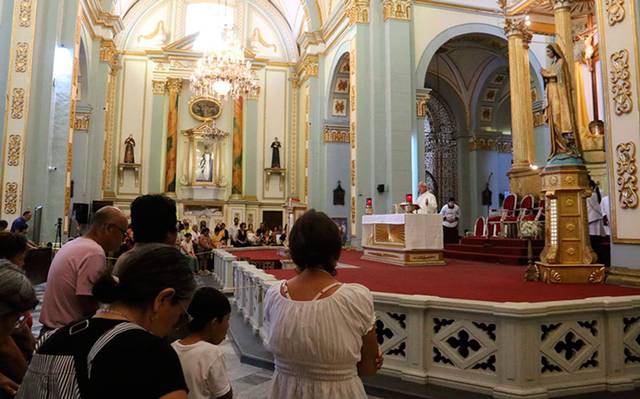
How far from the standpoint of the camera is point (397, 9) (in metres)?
12.1

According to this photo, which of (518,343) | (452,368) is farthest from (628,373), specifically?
(452,368)

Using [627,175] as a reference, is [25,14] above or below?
above

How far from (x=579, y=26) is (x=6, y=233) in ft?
42.9

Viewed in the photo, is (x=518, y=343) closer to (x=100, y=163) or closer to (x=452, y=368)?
(x=452, y=368)

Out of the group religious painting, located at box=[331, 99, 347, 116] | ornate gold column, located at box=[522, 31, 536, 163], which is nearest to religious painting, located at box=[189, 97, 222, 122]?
Answer: religious painting, located at box=[331, 99, 347, 116]

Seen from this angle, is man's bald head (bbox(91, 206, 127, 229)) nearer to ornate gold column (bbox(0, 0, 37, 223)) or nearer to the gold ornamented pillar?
ornate gold column (bbox(0, 0, 37, 223))

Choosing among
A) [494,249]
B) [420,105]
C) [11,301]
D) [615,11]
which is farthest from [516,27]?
[11,301]

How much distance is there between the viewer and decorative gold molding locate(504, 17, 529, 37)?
1077 centimetres

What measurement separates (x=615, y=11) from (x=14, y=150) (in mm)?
10312

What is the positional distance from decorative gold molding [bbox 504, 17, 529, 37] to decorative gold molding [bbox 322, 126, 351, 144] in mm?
6597

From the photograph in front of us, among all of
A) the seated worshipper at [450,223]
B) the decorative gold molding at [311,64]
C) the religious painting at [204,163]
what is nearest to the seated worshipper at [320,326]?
the seated worshipper at [450,223]

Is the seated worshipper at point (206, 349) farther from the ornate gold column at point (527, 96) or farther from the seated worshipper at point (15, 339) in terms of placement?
the ornate gold column at point (527, 96)

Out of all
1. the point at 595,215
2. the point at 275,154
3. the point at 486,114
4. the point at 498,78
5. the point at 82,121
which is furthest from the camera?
the point at 275,154

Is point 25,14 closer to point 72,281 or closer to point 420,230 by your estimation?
point 420,230
